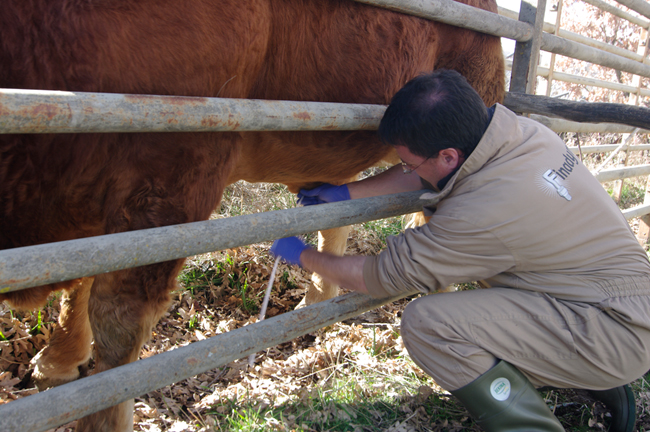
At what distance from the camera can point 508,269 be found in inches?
72.0

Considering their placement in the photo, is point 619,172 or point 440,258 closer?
point 440,258

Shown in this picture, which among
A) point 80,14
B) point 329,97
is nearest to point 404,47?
point 329,97

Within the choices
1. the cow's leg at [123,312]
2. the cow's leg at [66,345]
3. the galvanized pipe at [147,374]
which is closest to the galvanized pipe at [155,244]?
the galvanized pipe at [147,374]

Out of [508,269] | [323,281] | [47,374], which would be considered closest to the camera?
[508,269]

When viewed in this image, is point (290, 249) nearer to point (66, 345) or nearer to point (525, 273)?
point (525, 273)

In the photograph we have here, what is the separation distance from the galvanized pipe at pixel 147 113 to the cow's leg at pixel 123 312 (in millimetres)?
748

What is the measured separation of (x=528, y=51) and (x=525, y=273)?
169 centimetres

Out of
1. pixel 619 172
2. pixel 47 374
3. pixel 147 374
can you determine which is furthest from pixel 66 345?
pixel 619 172

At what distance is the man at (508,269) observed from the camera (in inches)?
68.3

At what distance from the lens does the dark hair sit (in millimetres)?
1784

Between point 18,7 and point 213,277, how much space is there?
8.49ft

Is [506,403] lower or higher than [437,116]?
lower

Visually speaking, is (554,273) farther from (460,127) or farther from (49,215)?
(49,215)

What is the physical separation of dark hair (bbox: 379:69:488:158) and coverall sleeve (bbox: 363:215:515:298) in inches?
12.3
